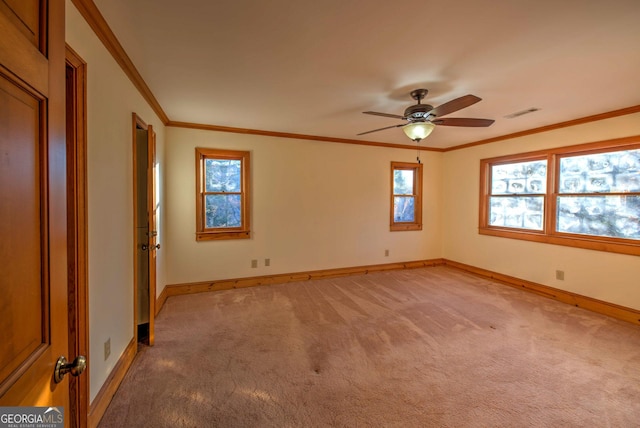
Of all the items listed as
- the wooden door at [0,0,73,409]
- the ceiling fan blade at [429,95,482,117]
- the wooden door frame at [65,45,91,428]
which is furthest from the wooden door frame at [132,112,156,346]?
the ceiling fan blade at [429,95,482,117]

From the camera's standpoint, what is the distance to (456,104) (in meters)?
2.36

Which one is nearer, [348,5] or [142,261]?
[348,5]

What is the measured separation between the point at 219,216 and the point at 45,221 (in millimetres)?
3637

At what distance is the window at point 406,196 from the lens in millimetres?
5434

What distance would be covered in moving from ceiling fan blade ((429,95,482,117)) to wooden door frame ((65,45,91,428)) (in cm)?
259

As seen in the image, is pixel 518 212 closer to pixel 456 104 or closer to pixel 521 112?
pixel 521 112

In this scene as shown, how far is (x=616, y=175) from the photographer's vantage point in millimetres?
3375

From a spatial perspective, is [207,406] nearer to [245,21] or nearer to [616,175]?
[245,21]

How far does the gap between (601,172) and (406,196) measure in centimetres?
277

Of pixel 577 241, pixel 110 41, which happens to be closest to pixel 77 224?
pixel 110 41

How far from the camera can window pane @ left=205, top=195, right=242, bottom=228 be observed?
4.21 m

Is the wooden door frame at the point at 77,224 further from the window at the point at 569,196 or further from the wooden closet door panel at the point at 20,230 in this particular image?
the window at the point at 569,196

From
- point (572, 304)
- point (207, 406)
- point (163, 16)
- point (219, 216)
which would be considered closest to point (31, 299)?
point (207, 406)

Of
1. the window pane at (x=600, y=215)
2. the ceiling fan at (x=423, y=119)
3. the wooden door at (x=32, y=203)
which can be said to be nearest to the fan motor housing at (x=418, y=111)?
the ceiling fan at (x=423, y=119)
